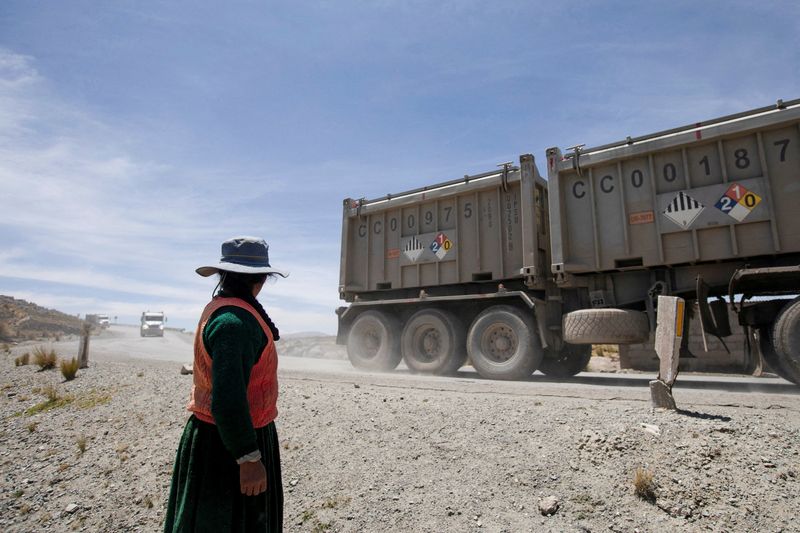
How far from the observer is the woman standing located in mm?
1817

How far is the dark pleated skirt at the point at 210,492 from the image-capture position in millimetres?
1889

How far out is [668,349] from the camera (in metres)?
4.29

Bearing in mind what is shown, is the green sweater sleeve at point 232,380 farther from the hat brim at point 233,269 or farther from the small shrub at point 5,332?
the small shrub at point 5,332

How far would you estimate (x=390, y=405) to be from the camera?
5.08m

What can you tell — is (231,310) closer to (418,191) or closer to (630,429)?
(630,429)

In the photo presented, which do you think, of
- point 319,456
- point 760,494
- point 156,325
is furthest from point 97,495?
point 156,325

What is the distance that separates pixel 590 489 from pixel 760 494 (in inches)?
38.8

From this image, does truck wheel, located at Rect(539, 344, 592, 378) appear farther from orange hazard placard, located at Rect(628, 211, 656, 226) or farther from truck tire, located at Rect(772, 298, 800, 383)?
truck tire, located at Rect(772, 298, 800, 383)

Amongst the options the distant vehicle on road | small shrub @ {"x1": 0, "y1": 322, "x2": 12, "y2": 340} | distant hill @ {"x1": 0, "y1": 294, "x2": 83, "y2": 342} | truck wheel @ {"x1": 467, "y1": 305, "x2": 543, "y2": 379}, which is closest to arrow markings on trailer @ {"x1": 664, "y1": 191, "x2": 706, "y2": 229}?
truck wheel @ {"x1": 467, "y1": 305, "x2": 543, "y2": 379}

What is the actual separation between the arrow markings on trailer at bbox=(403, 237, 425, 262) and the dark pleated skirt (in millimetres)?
8148

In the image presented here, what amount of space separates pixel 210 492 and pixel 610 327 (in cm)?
643

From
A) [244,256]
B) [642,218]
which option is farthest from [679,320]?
[244,256]

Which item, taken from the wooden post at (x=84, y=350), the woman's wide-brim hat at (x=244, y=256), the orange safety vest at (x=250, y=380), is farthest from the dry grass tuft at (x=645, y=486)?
the wooden post at (x=84, y=350)

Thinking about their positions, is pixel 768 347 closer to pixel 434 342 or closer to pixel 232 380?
pixel 434 342
